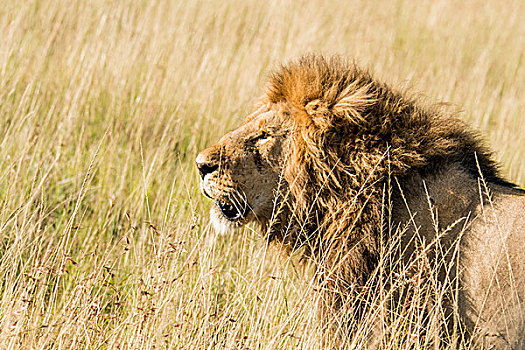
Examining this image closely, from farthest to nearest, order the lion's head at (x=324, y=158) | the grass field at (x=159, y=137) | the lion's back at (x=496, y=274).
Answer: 1. the lion's head at (x=324, y=158)
2. the grass field at (x=159, y=137)
3. the lion's back at (x=496, y=274)

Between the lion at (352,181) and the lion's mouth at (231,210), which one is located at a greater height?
the lion at (352,181)

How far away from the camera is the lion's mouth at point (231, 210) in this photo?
3.44 m

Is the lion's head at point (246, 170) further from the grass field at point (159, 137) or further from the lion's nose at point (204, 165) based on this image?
the grass field at point (159, 137)

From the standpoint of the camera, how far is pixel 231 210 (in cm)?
347

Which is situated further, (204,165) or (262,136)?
(262,136)

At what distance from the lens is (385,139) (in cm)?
345

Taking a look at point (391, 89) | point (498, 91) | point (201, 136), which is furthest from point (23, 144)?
point (498, 91)

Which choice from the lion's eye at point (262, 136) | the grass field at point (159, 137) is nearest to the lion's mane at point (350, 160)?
the lion's eye at point (262, 136)

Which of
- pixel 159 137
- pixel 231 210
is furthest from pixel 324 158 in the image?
pixel 159 137

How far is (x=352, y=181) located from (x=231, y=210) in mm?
610

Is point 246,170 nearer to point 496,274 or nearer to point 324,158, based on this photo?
point 324,158

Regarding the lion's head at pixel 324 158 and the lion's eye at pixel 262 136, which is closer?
the lion's head at pixel 324 158

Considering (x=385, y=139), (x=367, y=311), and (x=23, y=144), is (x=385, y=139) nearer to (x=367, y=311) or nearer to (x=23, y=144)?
(x=367, y=311)

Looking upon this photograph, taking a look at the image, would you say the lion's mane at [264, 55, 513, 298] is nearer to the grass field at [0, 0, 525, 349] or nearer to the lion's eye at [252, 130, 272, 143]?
the lion's eye at [252, 130, 272, 143]
